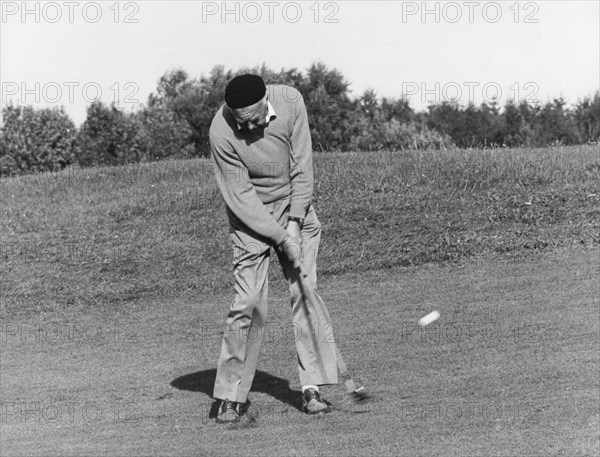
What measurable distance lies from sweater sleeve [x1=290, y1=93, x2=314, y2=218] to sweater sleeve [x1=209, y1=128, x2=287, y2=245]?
0.24 m

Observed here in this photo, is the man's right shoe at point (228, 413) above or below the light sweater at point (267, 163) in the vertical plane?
below

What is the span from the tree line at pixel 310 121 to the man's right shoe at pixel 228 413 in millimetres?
53703

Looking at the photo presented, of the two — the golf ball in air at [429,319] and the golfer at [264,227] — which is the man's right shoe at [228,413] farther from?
the golf ball in air at [429,319]

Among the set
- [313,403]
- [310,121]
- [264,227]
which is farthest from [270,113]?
[310,121]

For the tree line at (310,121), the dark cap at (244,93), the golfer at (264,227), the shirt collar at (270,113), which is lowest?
the tree line at (310,121)

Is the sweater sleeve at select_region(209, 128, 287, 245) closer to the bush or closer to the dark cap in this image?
the dark cap

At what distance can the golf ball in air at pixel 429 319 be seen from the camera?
404 inches

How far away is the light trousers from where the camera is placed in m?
7.54

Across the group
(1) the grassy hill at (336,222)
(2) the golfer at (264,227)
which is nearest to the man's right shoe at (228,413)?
(2) the golfer at (264,227)

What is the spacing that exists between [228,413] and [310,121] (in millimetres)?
70641

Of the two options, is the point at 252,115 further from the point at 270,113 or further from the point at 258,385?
the point at 258,385

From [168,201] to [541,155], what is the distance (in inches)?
288

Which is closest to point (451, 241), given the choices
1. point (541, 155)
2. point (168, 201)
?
point (541, 155)

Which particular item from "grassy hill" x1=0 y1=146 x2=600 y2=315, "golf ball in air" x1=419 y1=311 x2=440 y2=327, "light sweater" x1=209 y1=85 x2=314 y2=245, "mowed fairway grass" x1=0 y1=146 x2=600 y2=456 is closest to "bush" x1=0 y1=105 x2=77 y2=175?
"mowed fairway grass" x1=0 y1=146 x2=600 y2=456
